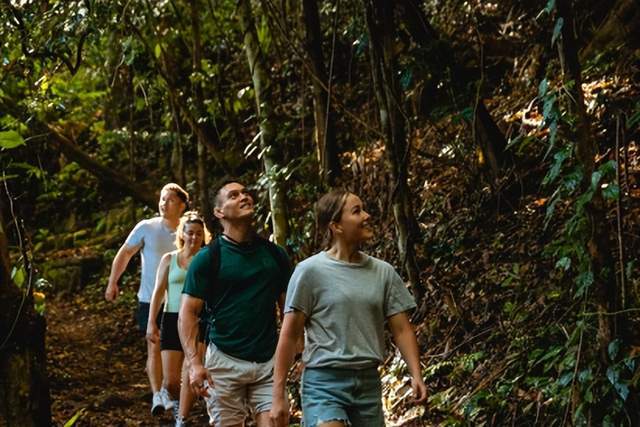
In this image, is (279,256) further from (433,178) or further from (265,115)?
(433,178)

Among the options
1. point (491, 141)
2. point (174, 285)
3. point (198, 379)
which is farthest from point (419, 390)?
point (491, 141)

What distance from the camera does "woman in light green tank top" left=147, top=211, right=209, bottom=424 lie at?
24.3 feet

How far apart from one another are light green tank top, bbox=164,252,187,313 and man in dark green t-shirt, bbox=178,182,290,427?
1.87m

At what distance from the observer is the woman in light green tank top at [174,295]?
24.3 ft

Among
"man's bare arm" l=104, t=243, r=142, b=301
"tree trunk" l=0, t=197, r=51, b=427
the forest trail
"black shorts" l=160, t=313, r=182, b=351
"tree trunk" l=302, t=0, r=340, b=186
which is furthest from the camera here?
"tree trunk" l=302, t=0, r=340, b=186

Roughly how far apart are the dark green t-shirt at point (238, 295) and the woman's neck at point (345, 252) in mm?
892

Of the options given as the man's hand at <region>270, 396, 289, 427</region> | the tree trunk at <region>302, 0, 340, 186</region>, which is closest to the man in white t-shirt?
the tree trunk at <region>302, 0, 340, 186</region>

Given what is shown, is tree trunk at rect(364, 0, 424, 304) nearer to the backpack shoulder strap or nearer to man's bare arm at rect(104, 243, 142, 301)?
the backpack shoulder strap

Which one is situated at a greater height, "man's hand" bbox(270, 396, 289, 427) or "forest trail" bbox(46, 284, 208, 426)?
"man's hand" bbox(270, 396, 289, 427)

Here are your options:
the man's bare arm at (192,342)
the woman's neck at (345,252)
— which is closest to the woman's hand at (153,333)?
the man's bare arm at (192,342)

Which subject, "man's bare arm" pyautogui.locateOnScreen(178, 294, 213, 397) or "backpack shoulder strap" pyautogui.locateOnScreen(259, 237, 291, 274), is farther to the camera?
"backpack shoulder strap" pyautogui.locateOnScreen(259, 237, 291, 274)

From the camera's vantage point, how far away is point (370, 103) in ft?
38.5

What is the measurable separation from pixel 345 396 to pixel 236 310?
1167mm

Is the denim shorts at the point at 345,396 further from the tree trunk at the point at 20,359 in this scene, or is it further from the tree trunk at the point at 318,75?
the tree trunk at the point at 318,75
